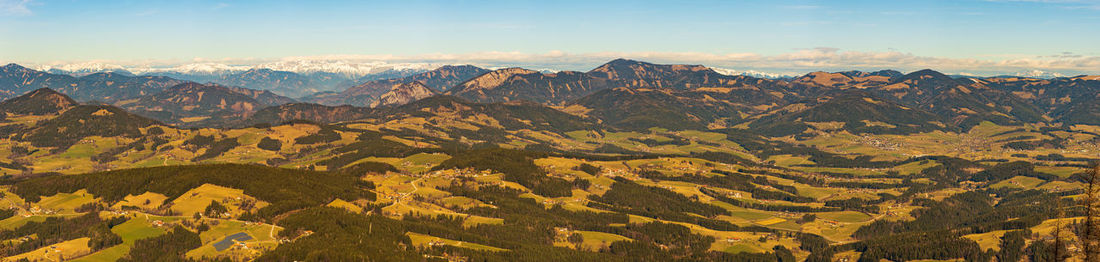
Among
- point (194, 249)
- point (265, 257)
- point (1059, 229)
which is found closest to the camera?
point (1059, 229)

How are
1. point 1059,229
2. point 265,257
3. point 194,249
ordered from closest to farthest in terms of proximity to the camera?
point 1059,229 → point 265,257 → point 194,249

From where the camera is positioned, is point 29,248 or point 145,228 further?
point 145,228

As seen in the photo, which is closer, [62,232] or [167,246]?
[167,246]

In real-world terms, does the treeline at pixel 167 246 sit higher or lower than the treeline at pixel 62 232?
lower

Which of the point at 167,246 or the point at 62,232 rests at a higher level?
the point at 62,232

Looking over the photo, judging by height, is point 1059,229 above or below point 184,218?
above

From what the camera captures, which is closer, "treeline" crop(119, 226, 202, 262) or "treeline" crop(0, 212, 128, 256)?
"treeline" crop(119, 226, 202, 262)

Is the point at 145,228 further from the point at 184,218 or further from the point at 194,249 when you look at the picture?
the point at 194,249

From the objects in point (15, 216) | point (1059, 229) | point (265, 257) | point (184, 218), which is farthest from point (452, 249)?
point (1059, 229)

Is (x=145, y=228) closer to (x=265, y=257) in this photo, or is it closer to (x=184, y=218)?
(x=184, y=218)

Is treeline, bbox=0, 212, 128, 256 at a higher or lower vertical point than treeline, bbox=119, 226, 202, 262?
higher

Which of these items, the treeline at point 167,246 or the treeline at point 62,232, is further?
the treeline at point 62,232
